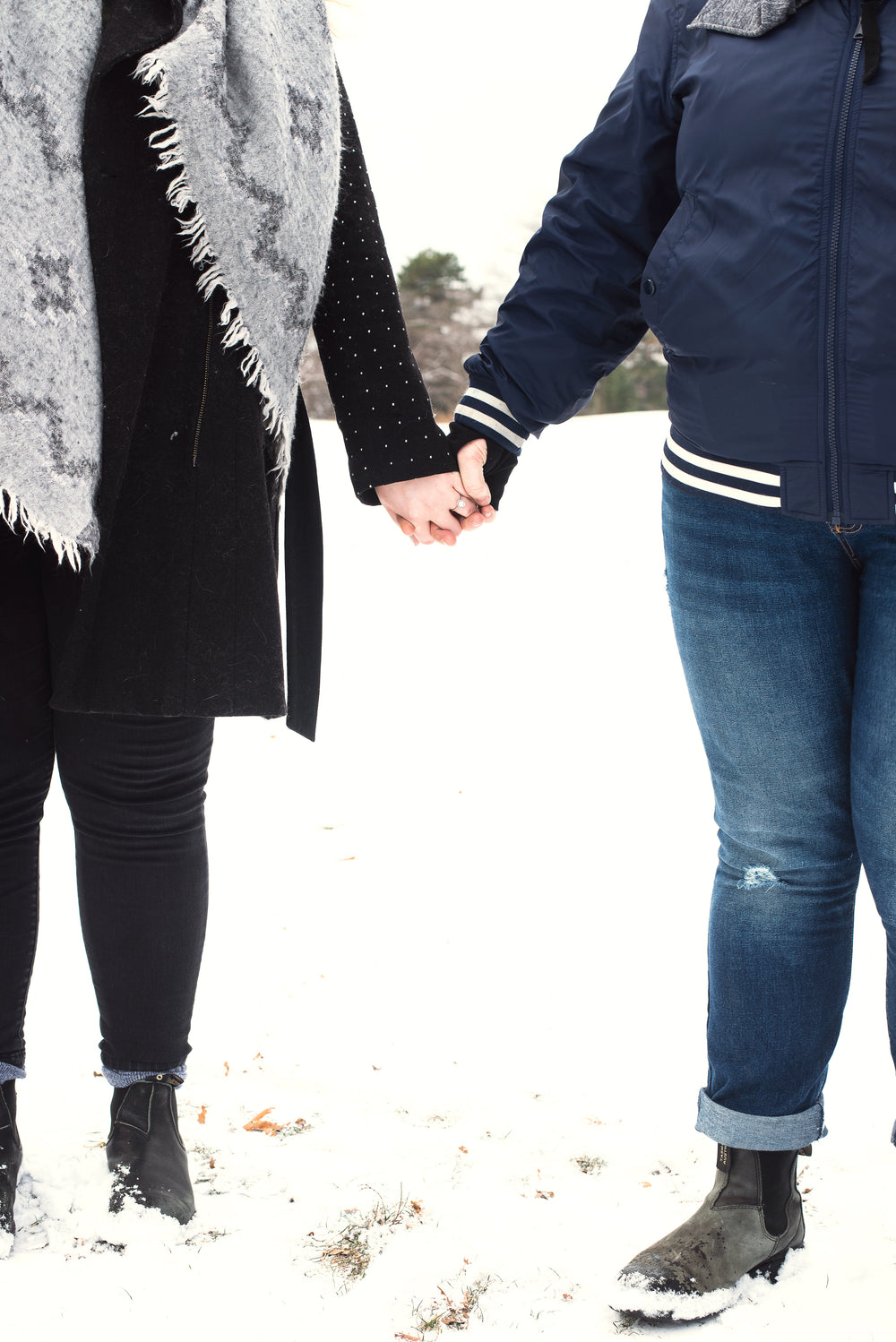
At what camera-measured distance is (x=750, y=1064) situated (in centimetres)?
140

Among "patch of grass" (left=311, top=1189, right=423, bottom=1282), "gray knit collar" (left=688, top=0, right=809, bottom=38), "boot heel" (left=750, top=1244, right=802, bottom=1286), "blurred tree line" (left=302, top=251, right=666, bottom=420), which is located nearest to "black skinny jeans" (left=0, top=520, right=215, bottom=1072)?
"patch of grass" (left=311, top=1189, right=423, bottom=1282)

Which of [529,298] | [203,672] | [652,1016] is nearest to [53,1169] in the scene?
[203,672]

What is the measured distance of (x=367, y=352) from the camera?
60.8 inches

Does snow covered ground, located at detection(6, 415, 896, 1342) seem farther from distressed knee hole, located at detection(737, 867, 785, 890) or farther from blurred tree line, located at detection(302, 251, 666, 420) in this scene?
blurred tree line, located at detection(302, 251, 666, 420)

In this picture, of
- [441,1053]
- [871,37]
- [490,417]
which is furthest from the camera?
[441,1053]

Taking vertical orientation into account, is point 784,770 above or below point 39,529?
below

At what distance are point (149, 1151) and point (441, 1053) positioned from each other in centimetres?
69

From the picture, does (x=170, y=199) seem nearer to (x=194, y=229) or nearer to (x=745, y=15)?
(x=194, y=229)

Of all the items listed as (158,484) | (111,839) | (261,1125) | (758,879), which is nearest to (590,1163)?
(261,1125)

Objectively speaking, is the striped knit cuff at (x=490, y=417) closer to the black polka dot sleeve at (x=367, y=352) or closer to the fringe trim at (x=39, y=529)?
the black polka dot sleeve at (x=367, y=352)

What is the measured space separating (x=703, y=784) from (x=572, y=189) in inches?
86.9

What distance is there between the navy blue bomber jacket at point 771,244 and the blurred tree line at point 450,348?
552 inches

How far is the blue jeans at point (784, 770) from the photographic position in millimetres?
1259

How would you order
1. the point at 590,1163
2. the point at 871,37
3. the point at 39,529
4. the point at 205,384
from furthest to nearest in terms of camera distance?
the point at 590,1163, the point at 205,384, the point at 39,529, the point at 871,37
